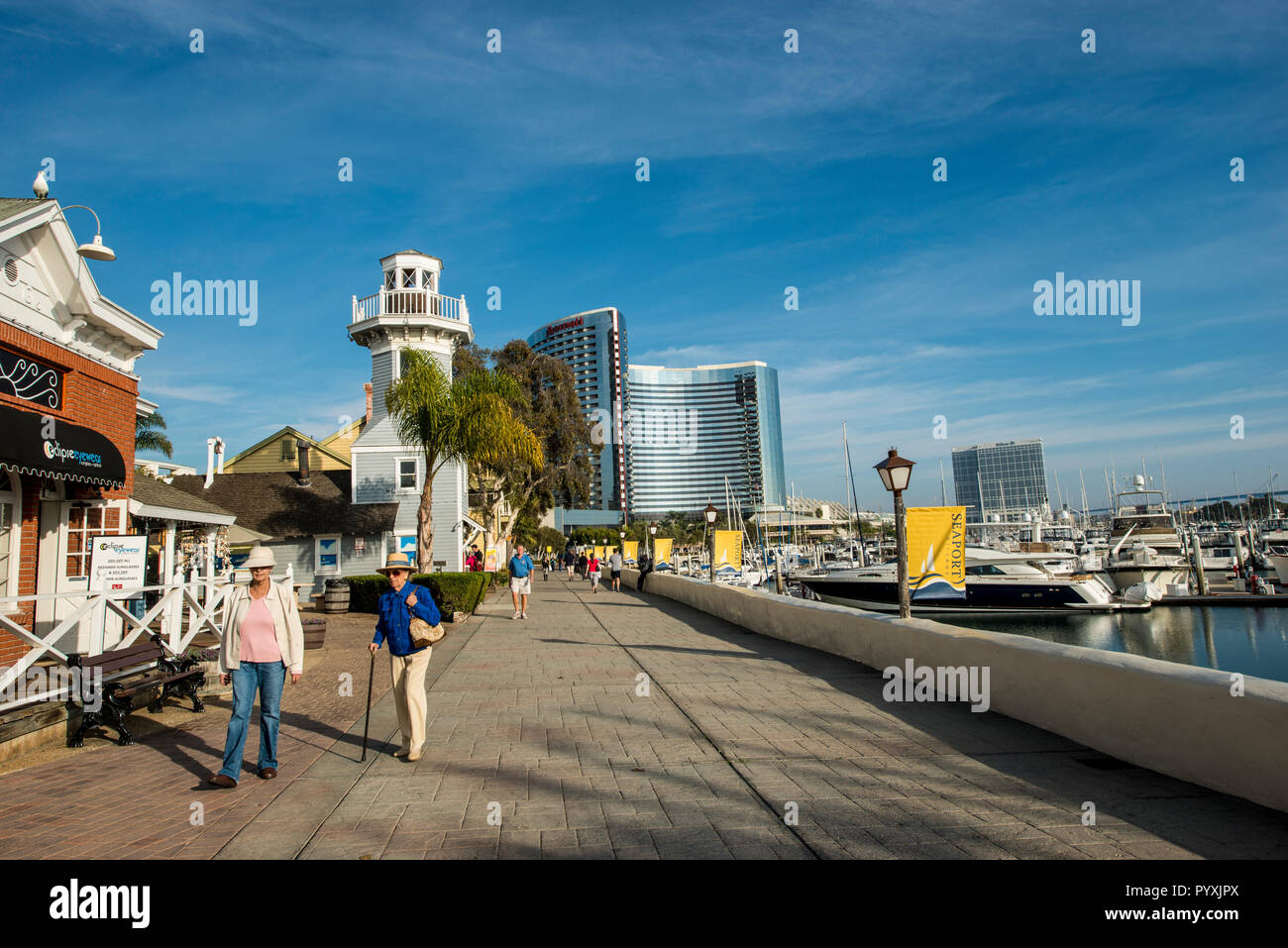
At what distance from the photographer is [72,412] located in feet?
34.6

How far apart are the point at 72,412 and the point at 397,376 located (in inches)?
905

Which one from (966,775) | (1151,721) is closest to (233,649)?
(966,775)

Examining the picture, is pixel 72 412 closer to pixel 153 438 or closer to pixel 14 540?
pixel 14 540

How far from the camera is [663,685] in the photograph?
9.59 m

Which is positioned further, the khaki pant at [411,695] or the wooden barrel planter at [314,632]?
the wooden barrel planter at [314,632]

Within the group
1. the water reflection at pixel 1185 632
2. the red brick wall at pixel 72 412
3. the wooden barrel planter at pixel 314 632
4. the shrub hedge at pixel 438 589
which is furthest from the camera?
the water reflection at pixel 1185 632

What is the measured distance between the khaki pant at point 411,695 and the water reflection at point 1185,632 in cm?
2689

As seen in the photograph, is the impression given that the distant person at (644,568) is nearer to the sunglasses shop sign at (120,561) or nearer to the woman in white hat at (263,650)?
the sunglasses shop sign at (120,561)

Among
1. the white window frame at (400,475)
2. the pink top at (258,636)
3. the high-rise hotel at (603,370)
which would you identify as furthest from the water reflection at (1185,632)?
the high-rise hotel at (603,370)

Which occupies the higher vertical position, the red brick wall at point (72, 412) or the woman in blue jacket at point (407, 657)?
the red brick wall at point (72, 412)

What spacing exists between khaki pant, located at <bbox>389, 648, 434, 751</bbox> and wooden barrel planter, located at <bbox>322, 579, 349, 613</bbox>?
15605 mm

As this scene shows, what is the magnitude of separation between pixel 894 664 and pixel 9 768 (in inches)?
355

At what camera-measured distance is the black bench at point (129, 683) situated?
23.2 feet

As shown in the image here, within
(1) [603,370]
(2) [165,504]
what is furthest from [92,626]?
(1) [603,370]
